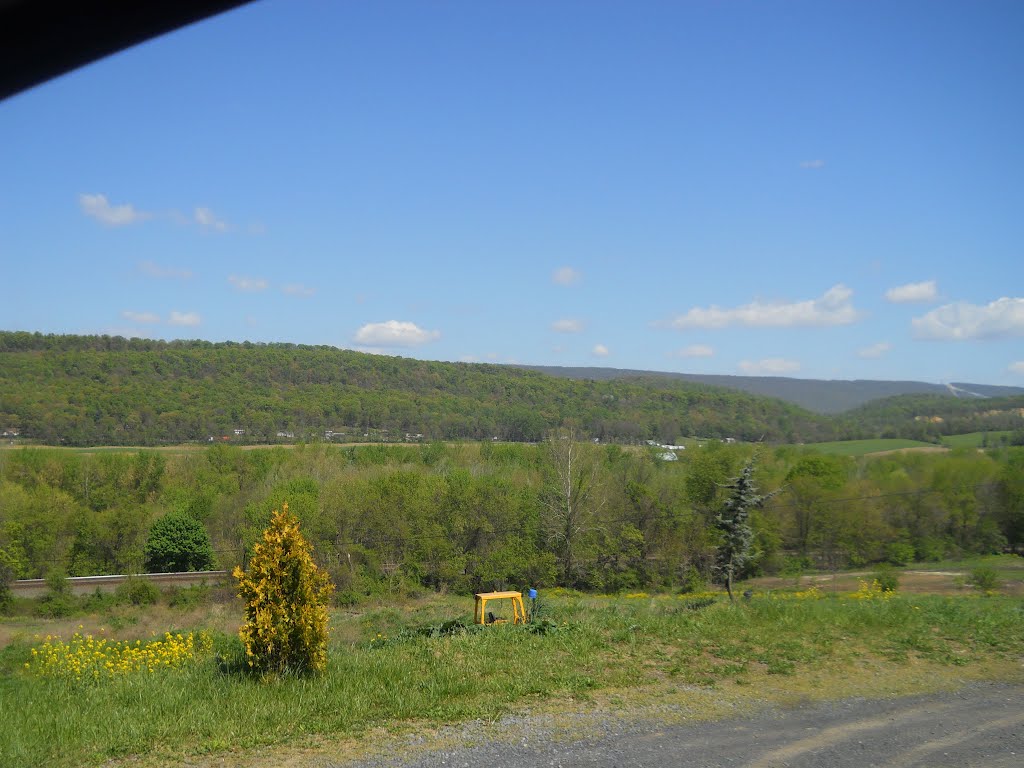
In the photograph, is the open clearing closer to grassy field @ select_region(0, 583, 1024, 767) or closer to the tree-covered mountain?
grassy field @ select_region(0, 583, 1024, 767)

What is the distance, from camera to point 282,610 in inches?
316

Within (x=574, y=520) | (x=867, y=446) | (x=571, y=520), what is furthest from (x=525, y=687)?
(x=867, y=446)

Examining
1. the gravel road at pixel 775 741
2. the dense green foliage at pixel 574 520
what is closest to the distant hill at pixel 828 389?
the dense green foliage at pixel 574 520

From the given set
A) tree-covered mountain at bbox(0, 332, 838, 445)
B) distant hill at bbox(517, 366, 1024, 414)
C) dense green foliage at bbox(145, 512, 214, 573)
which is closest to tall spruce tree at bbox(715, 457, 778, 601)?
dense green foliage at bbox(145, 512, 214, 573)

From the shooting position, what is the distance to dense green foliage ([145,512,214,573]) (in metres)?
44.0

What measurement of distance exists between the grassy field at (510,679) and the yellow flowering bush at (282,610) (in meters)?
0.28

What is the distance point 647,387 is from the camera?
79375 millimetres

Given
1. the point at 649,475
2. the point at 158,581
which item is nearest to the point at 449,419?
the point at 649,475

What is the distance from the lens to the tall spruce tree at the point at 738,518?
68.7 feet

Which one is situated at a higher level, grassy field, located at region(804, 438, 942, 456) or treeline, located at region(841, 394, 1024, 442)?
treeline, located at region(841, 394, 1024, 442)

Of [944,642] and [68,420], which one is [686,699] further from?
[68,420]

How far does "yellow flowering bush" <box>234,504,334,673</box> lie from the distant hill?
194 feet

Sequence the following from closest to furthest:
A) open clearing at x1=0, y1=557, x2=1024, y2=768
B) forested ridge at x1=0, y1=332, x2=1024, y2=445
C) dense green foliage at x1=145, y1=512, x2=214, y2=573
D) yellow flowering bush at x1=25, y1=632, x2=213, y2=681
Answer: open clearing at x1=0, y1=557, x2=1024, y2=768
yellow flowering bush at x1=25, y1=632, x2=213, y2=681
dense green foliage at x1=145, y1=512, x2=214, y2=573
forested ridge at x1=0, y1=332, x2=1024, y2=445

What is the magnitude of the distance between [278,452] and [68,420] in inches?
728
